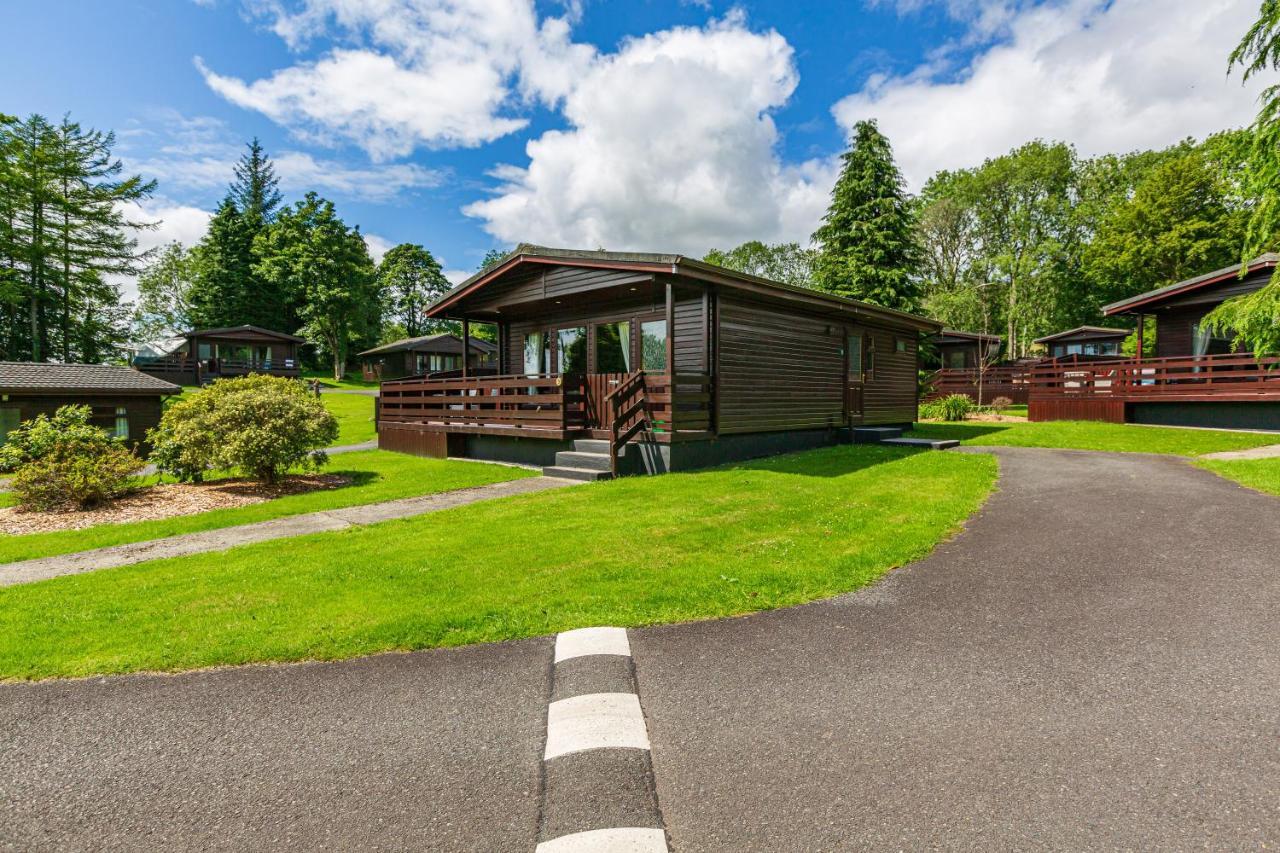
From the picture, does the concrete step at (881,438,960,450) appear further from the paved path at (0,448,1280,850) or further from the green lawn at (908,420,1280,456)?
the paved path at (0,448,1280,850)

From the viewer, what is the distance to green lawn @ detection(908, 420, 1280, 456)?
12422 millimetres

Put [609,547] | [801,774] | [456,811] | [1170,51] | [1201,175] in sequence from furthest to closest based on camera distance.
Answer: [1201,175]
[1170,51]
[609,547]
[801,774]
[456,811]

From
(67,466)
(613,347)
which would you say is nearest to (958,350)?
(613,347)

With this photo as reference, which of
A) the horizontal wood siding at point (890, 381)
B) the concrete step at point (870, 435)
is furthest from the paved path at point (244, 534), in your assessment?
the horizontal wood siding at point (890, 381)

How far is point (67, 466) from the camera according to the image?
9164mm

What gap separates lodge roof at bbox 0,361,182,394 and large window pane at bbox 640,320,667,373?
1483cm

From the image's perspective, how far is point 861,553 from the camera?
532 cm

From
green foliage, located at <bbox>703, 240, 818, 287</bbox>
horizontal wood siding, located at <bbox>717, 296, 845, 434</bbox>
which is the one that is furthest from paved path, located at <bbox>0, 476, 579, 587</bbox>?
green foliage, located at <bbox>703, 240, 818, 287</bbox>

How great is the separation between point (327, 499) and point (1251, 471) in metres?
14.8

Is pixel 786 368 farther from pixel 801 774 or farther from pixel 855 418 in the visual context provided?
pixel 801 774

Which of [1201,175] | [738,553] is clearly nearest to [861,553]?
[738,553]

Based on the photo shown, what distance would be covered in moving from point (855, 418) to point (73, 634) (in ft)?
49.6

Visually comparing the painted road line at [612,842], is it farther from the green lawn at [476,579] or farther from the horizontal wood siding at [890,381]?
the horizontal wood siding at [890,381]

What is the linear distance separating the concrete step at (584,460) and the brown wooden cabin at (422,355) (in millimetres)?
30258
